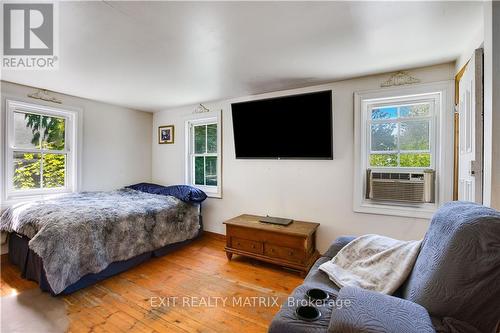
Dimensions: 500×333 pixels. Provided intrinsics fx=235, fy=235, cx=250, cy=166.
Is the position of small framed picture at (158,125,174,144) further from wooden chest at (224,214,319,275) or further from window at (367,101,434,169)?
window at (367,101,434,169)

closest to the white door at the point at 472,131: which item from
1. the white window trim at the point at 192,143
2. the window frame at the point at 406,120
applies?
the window frame at the point at 406,120

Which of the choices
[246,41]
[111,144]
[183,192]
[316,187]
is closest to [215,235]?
[183,192]

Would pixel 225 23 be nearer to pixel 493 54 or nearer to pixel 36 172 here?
pixel 493 54

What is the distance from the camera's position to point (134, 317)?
1872 millimetres

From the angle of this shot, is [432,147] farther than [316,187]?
No

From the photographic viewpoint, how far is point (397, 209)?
2555 millimetres

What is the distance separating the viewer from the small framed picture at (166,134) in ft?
14.1

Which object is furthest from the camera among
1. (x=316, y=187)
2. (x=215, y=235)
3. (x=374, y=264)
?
(x=215, y=235)

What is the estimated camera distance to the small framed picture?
429 centimetres

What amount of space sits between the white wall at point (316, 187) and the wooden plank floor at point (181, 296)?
0.79 m

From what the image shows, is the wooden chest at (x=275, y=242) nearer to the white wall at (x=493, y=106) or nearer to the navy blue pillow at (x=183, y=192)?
the navy blue pillow at (x=183, y=192)

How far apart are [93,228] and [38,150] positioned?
175cm

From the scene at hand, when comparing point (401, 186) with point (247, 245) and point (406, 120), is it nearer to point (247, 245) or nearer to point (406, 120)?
point (406, 120)

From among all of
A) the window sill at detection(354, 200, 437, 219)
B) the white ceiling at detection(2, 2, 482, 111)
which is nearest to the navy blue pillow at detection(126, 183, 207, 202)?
the white ceiling at detection(2, 2, 482, 111)
